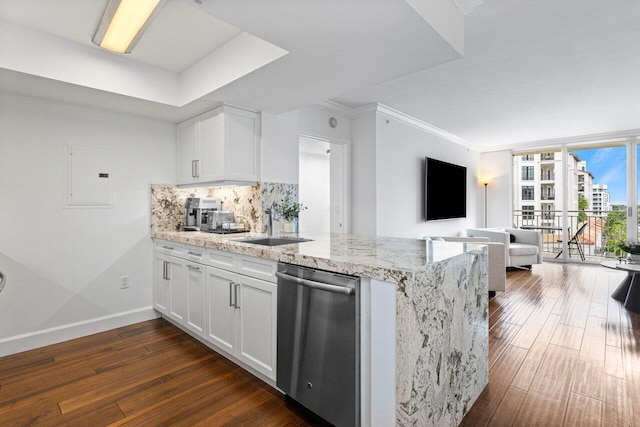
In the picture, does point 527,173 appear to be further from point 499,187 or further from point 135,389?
point 135,389

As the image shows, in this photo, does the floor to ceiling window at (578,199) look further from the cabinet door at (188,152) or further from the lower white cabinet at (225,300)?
the lower white cabinet at (225,300)

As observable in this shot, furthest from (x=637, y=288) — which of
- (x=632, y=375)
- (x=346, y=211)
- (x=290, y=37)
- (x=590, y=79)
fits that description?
(x=290, y=37)

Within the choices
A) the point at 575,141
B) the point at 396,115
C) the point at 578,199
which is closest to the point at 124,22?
the point at 396,115

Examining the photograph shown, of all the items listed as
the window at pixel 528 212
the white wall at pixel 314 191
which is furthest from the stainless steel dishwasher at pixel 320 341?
the window at pixel 528 212

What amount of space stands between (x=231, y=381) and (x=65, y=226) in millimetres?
2165

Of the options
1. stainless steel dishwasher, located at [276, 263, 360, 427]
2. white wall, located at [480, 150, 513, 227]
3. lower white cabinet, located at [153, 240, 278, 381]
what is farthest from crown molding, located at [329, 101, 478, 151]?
stainless steel dishwasher, located at [276, 263, 360, 427]

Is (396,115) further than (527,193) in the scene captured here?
No

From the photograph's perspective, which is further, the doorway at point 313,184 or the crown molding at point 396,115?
the doorway at point 313,184

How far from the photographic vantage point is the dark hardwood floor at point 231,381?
185 cm

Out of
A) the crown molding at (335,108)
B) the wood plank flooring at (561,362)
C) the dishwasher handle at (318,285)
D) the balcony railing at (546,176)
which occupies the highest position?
the crown molding at (335,108)

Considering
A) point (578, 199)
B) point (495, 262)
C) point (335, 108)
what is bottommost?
point (495, 262)

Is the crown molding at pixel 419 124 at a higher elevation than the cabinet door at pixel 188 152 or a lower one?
higher

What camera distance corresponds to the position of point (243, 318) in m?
2.27

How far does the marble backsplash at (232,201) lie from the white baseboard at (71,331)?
0.91 metres
